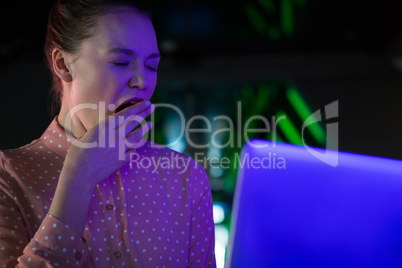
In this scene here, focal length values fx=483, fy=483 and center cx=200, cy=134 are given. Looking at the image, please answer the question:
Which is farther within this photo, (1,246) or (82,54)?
(82,54)

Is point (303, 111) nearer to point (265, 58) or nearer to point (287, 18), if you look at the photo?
point (265, 58)

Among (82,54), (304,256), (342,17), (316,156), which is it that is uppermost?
(342,17)

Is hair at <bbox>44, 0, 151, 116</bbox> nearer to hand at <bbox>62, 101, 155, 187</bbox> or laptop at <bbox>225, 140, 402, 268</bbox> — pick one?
hand at <bbox>62, 101, 155, 187</bbox>

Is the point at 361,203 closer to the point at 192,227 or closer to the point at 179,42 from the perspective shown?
the point at 192,227

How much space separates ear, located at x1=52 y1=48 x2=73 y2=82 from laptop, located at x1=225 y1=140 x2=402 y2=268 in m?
0.48

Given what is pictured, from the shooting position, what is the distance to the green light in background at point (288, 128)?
149 inches

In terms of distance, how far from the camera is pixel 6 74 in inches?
130

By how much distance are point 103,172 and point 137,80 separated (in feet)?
0.70

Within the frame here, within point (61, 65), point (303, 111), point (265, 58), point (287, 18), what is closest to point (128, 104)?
point (61, 65)

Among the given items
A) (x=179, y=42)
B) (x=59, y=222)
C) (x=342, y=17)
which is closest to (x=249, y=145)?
(x=59, y=222)

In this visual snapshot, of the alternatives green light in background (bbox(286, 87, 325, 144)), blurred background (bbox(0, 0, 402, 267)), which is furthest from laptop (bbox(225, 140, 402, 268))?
green light in background (bbox(286, 87, 325, 144))

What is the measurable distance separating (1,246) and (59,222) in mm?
119

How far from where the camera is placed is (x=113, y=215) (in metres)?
0.96

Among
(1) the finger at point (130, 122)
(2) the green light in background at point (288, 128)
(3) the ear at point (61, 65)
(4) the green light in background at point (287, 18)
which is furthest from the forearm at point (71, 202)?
(2) the green light in background at point (288, 128)
